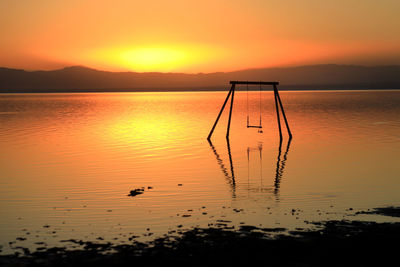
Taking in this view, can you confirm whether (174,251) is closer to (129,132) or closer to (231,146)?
(231,146)

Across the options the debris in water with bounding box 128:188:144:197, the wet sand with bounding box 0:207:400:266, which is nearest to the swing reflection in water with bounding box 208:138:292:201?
the debris in water with bounding box 128:188:144:197

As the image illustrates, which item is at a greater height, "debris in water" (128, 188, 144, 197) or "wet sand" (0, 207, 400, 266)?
"wet sand" (0, 207, 400, 266)

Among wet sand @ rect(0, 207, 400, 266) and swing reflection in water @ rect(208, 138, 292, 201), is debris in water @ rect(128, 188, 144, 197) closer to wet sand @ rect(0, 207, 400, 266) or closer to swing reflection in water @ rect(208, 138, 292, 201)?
swing reflection in water @ rect(208, 138, 292, 201)

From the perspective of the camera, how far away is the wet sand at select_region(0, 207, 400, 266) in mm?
13117

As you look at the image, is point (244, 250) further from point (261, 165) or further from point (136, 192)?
point (261, 165)

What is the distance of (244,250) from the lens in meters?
14.0

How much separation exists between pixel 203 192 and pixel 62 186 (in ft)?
24.5

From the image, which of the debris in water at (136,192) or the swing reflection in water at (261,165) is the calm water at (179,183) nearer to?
the swing reflection in water at (261,165)

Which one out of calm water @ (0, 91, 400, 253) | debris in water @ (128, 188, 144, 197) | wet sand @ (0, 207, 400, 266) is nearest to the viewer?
wet sand @ (0, 207, 400, 266)

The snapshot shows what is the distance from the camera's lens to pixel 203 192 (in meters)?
23.3

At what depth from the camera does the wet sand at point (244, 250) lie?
516 inches

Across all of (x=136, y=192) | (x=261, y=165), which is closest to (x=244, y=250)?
(x=136, y=192)

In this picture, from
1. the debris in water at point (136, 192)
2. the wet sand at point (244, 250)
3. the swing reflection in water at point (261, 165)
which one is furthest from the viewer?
the swing reflection in water at point (261, 165)

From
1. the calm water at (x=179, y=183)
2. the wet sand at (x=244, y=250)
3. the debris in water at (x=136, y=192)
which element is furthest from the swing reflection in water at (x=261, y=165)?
the wet sand at (x=244, y=250)
